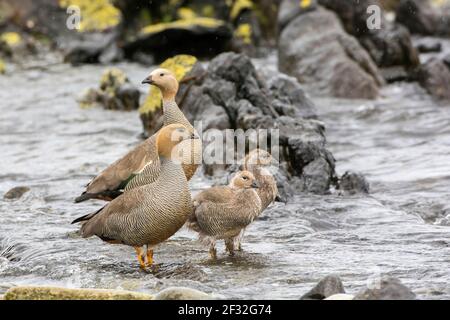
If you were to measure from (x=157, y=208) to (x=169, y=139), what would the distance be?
25.6 inches

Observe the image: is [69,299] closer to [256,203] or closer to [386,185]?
[256,203]

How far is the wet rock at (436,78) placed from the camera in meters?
20.8

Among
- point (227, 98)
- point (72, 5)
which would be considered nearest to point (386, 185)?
point (227, 98)

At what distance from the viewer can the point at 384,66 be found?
24266 mm

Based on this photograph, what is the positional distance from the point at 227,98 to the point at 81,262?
6.44m

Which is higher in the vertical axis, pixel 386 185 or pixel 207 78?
pixel 207 78

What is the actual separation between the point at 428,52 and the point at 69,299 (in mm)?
23039

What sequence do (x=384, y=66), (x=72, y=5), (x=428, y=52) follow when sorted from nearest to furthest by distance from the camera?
(x=384, y=66) < (x=428, y=52) < (x=72, y=5)

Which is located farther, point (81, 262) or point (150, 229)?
point (81, 262)

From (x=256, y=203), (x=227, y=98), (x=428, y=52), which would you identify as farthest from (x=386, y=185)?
(x=428, y=52)

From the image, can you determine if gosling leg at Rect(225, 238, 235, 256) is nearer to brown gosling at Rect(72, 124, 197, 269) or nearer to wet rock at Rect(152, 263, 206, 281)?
wet rock at Rect(152, 263, 206, 281)

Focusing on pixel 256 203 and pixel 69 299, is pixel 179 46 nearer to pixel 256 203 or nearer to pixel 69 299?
pixel 256 203

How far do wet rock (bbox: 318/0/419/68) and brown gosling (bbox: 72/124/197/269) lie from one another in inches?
653
